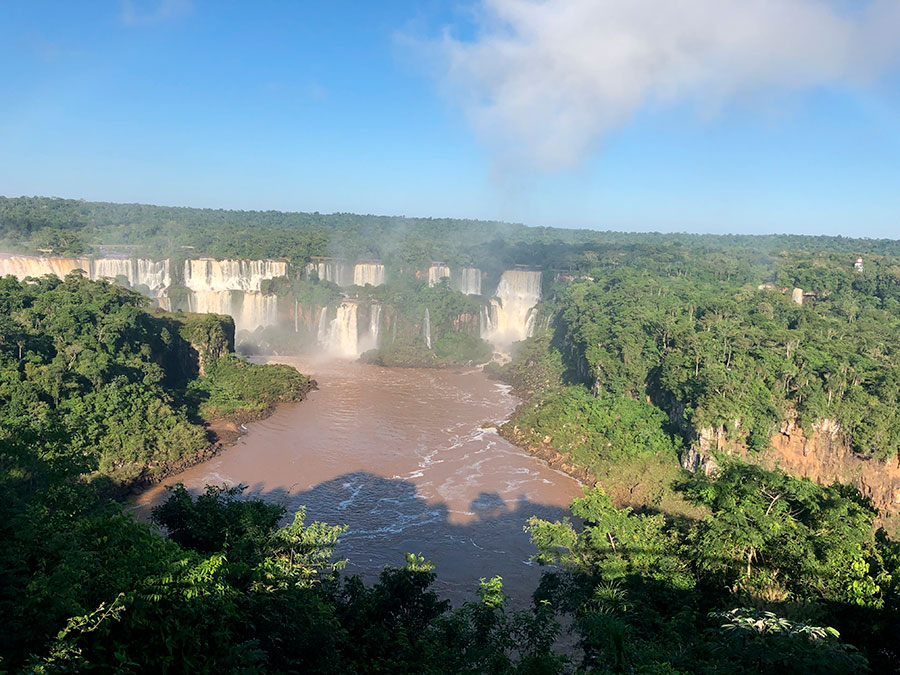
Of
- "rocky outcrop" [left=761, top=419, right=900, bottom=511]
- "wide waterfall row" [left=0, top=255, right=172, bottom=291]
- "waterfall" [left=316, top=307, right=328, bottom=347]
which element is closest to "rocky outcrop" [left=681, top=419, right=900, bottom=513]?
"rocky outcrop" [left=761, top=419, right=900, bottom=511]

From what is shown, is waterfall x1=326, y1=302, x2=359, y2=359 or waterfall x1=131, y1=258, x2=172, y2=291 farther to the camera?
waterfall x1=131, y1=258, x2=172, y2=291

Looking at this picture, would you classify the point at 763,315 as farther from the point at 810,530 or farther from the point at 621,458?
the point at 810,530

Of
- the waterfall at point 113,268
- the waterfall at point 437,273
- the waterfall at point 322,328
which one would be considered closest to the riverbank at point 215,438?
the waterfall at point 322,328

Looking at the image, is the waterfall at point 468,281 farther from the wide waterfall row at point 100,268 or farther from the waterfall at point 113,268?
the waterfall at point 113,268

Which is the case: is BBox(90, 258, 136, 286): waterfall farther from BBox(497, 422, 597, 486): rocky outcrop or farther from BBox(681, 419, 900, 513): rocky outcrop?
BBox(681, 419, 900, 513): rocky outcrop

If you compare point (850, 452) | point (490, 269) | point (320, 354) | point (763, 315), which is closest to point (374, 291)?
point (320, 354)

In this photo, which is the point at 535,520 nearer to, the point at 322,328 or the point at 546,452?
the point at 546,452
